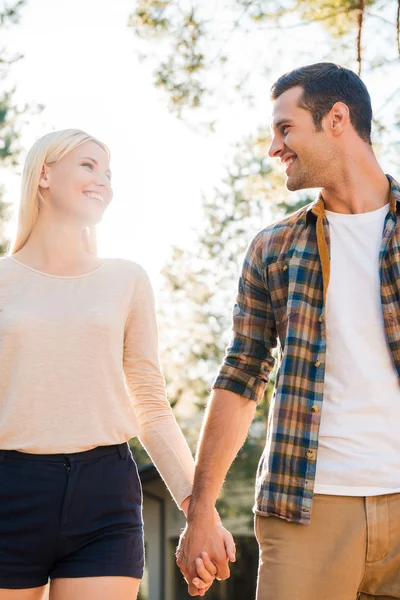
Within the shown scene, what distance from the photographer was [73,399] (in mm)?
3414

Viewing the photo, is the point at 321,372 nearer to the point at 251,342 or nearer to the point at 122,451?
the point at 251,342

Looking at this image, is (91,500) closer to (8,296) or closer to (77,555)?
(77,555)

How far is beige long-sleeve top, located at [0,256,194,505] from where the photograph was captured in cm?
337

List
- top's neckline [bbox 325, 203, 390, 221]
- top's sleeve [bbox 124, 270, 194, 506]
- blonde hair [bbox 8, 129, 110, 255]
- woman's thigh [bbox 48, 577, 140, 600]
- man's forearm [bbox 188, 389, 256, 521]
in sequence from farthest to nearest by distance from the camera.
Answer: blonde hair [bbox 8, 129, 110, 255]
top's sleeve [bbox 124, 270, 194, 506]
top's neckline [bbox 325, 203, 390, 221]
man's forearm [bbox 188, 389, 256, 521]
woman's thigh [bbox 48, 577, 140, 600]

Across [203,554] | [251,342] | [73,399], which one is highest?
[251,342]

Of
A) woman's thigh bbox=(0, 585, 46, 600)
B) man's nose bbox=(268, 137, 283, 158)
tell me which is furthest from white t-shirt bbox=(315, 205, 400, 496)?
woman's thigh bbox=(0, 585, 46, 600)

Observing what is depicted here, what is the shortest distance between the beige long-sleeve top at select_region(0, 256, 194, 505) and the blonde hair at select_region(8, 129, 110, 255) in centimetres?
15

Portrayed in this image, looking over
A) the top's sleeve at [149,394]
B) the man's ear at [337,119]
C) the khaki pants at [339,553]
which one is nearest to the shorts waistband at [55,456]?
the top's sleeve at [149,394]

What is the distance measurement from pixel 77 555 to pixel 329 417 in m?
0.99

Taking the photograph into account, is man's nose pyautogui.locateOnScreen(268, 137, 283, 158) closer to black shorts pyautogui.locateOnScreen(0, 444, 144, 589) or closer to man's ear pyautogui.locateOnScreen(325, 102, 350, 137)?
man's ear pyautogui.locateOnScreen(325, 102, 350, 137)

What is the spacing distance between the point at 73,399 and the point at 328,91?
149cm

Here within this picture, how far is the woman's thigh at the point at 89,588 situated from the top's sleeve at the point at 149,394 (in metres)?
0.49

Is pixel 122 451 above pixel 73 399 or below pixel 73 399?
below

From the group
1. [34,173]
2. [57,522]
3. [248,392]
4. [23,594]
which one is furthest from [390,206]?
[23,594]
